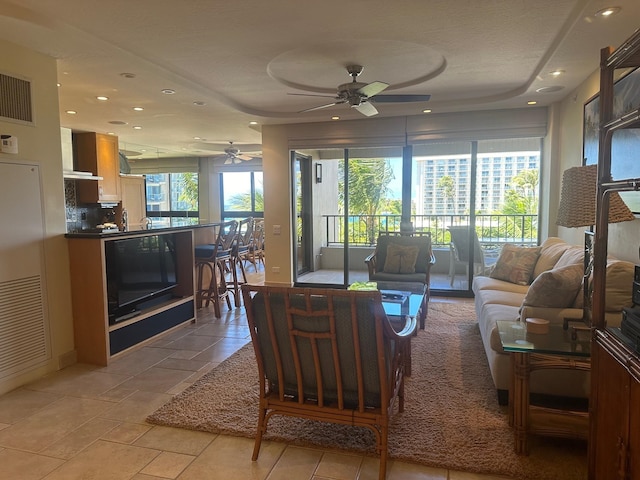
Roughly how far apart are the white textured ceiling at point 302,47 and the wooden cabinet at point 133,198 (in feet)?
9.17

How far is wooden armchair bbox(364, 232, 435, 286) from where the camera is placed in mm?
4848

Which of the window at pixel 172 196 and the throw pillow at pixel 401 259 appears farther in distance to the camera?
the window at pixel 172 196

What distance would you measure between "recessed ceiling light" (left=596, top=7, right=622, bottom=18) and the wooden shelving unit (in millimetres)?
966

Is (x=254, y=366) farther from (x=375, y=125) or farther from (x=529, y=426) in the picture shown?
(x=375, y=125)

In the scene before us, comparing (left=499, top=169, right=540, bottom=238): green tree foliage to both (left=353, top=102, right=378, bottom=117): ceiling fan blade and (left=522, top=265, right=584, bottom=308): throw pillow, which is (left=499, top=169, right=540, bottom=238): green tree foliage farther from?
(left=522, top=265, right=584, bottom=308): throw pillow

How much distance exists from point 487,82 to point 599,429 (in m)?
3.74

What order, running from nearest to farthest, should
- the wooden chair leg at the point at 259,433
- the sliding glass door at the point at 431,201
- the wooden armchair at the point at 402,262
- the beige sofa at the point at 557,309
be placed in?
the wooden chair leg at the point at 259,433 → the beige sofa at the point at 557,309 → the wooden armchair at the point at 402,262 → the sliding glass door at the point at 431,201

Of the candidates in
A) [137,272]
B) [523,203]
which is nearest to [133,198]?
[137,272]

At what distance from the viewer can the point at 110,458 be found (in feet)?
7.25

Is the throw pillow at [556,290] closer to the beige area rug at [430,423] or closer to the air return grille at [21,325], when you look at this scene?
the beige area rug at [430,423]

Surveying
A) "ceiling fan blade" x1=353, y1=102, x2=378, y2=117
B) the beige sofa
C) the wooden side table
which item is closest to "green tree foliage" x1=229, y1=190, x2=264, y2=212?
"ceiling fan blade" x1=353, y1=102, x2=378, y2=117

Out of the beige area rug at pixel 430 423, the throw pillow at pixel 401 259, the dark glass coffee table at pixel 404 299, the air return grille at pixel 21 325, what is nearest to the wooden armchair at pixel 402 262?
the throw pillow at pixel 401 259

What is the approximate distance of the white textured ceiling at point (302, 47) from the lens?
8.88 feet

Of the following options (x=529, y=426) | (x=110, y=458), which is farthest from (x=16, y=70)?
(x=529, y=426)
